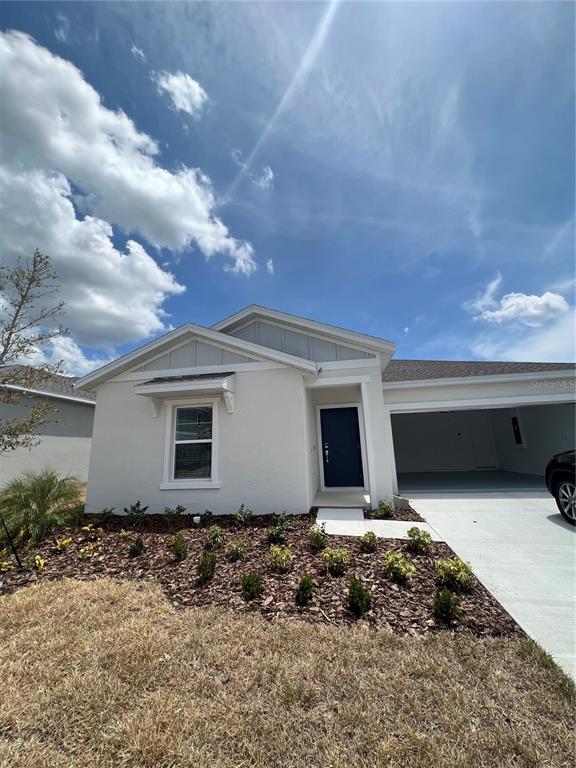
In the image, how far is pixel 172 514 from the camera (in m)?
7.04

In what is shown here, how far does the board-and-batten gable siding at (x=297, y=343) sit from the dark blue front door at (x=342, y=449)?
7.03 feet

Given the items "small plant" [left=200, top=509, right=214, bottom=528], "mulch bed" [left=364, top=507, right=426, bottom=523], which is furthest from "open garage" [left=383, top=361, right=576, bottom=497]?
"small plant" [left=200, top=509, right=214, bottom=528]

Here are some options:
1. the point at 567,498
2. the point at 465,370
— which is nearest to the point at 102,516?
the point at 567,498

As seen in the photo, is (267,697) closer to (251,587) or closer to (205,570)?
(251,587)

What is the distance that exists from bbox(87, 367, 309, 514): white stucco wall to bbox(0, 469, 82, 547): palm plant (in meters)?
1.02

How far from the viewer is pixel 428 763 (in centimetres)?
178

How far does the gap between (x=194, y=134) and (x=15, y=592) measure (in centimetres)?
995

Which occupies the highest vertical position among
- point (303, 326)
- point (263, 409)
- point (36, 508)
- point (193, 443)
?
point (303, 326)

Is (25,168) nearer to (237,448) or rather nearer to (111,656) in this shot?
(237,448)

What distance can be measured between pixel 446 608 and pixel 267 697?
79.0 inches

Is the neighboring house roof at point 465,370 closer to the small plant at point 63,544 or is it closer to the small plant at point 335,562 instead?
the small plant at point 335,562

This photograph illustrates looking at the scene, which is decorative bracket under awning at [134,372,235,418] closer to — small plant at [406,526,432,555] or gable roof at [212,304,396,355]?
gable roof at [212,304,396,355]

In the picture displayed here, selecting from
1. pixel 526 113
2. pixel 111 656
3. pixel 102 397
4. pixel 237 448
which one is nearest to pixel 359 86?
pixel 526 113

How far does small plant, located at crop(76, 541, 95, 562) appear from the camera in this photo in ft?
16.9
